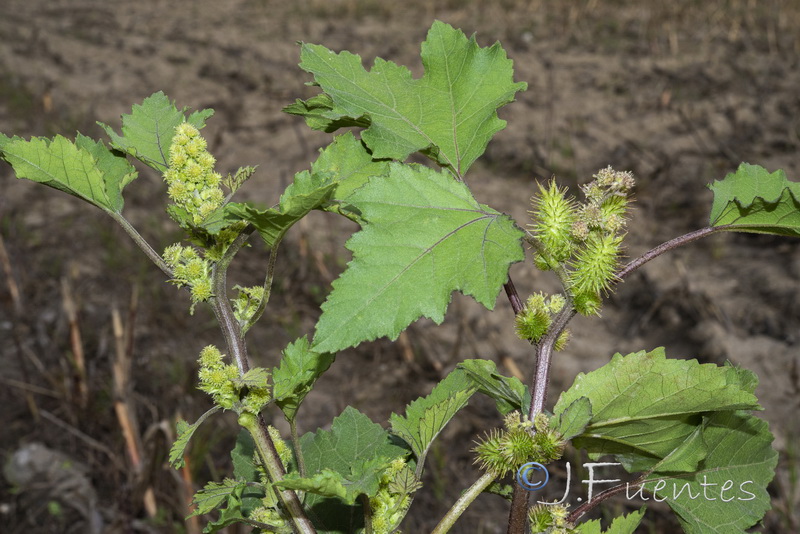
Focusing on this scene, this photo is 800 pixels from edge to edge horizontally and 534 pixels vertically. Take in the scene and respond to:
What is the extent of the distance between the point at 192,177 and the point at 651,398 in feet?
1.76

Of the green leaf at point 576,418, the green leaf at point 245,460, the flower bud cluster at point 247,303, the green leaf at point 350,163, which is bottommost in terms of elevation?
the green leaf at point 245,460

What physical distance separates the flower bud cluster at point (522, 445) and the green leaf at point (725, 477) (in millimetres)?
228

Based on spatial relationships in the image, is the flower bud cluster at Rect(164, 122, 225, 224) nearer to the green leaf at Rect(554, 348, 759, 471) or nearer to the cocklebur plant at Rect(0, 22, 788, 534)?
the cocklebur plant at Rect(0, 22, 788, 534)

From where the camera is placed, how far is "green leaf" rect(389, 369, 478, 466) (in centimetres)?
84

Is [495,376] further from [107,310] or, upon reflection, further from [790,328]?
[107,310]

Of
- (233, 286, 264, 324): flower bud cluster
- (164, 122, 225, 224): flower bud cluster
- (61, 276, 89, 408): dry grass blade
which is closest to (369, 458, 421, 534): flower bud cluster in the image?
(233, 286, 264, 324): flower bud cluster

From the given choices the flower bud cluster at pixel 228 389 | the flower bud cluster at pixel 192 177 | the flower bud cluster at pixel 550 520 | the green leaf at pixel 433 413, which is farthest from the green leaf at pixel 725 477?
the flower bud cluster at pixel 192 177

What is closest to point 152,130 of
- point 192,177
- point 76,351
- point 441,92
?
point 192,177

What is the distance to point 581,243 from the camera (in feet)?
2.52

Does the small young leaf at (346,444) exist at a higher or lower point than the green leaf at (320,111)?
lower

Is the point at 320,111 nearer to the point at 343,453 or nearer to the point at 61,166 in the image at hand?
the point at 61,166

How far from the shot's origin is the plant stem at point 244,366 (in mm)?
761

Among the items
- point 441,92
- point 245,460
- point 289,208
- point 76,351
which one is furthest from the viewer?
point 76,351

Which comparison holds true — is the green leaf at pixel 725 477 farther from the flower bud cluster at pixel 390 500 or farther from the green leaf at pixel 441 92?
the green leaf at pixel 441 92
